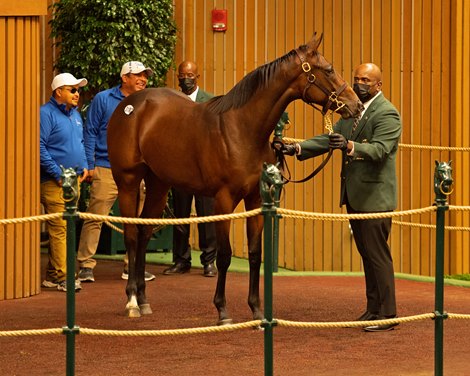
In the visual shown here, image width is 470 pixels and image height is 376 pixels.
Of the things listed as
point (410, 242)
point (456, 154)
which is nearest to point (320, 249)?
point (410, 242)

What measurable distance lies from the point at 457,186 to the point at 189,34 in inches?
123

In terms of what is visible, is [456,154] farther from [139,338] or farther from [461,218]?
[139,338]

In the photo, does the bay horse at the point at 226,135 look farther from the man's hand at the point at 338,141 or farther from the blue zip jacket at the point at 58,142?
the blue zip jacket at the point at 58,142

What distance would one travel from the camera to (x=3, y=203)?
9359 millimetres

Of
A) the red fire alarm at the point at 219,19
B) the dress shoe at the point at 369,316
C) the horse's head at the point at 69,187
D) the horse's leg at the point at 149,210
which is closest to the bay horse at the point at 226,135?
the horse's leg at the point at 149,210

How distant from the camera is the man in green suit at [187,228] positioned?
10750mm

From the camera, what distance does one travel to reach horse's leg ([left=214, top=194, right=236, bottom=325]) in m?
8.34

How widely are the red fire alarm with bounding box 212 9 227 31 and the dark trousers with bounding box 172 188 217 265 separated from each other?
2143mm

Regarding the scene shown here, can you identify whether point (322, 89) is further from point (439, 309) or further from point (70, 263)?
point (70, 263)

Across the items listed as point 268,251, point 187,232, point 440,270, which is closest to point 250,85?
point 440,270

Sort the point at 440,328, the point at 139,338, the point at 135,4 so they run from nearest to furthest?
the point at 440,328, the point at 139,338, the point at 135,4

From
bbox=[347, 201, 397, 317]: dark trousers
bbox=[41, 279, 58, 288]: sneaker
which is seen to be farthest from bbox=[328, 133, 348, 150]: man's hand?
bbox=[41, 279, 58, 288]: sneaker

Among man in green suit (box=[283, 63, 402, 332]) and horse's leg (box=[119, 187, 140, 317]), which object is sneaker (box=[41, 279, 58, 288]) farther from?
man in green suit (box=[283, 63, 402, 332])

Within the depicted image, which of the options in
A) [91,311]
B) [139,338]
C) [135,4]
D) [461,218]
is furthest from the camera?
[135,4]
